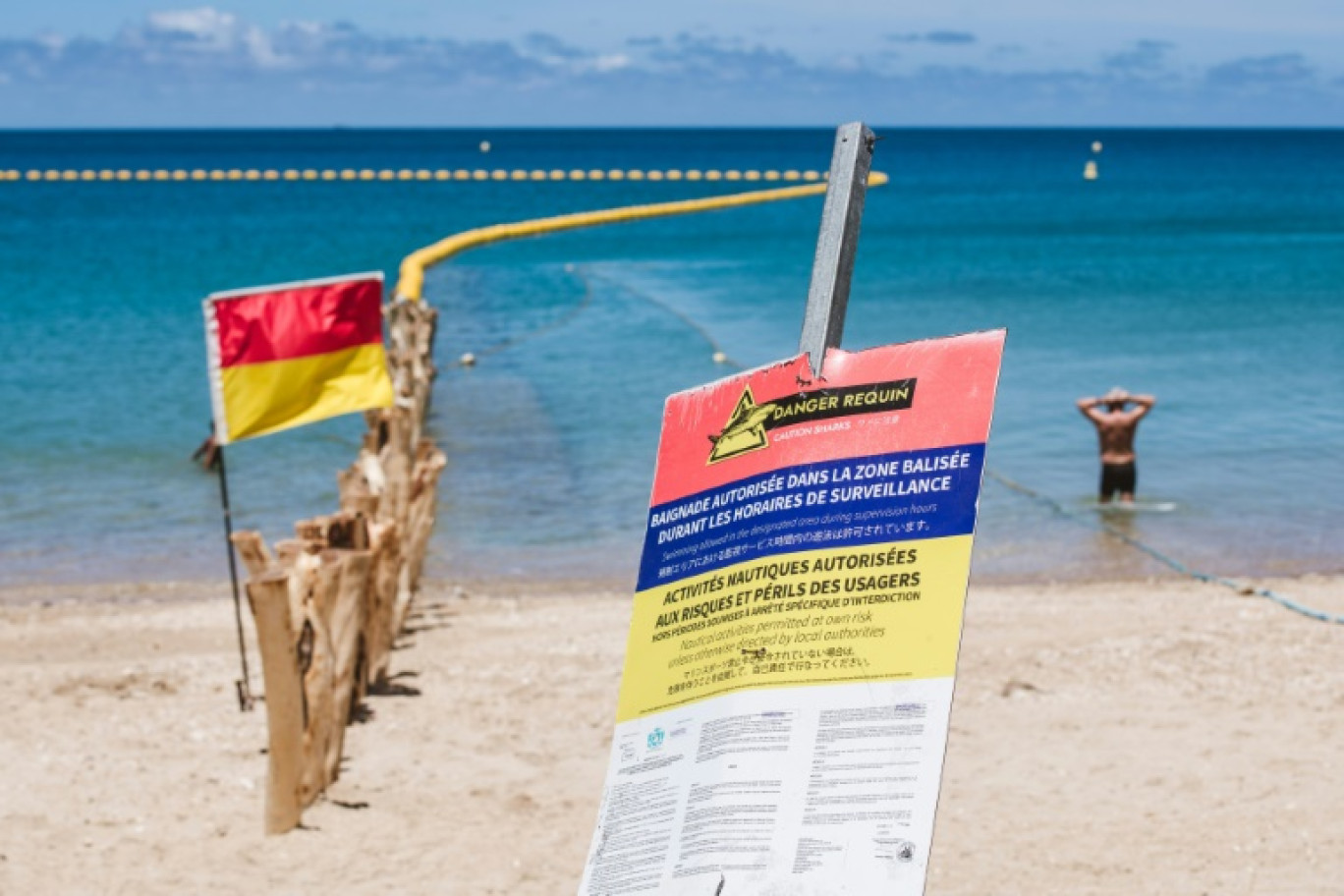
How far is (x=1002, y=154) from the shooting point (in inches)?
6535

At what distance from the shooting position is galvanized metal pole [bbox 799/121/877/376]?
403 centimetres

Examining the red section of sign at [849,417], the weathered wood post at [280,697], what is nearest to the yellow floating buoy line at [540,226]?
the weathered wood post at [280,697]

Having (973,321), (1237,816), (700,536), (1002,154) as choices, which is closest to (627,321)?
(973,321)

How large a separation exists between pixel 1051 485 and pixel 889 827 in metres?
15.6

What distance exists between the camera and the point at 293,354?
31.5 ft

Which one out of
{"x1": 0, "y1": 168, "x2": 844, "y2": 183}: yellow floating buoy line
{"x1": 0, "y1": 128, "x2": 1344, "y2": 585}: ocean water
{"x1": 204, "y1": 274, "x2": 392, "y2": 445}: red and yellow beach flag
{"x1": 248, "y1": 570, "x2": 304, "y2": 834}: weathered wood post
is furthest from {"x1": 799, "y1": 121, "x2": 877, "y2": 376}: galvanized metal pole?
{"x1": 0, "y1": 168, "x2": 844, "y2": 183}: yellow floating buoy line

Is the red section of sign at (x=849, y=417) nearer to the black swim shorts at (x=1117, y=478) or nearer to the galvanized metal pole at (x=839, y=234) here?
the galvanized metal pole at (x=839, y=234)

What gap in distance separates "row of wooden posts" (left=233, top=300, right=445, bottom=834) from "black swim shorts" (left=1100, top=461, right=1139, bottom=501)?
809 centimetres

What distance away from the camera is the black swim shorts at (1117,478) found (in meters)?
17.5

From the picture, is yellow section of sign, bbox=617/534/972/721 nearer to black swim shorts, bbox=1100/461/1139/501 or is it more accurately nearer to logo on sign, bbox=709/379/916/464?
logo on sign, bbox=709/379/916/464

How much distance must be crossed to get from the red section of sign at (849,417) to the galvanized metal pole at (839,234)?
0.13m

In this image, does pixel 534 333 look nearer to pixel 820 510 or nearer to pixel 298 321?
pixel 298 321

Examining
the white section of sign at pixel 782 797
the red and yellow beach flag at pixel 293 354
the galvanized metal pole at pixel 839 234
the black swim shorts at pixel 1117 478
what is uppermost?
the galvanized metal pole at pixel 839 234

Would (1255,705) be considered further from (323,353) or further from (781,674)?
(781,674)
